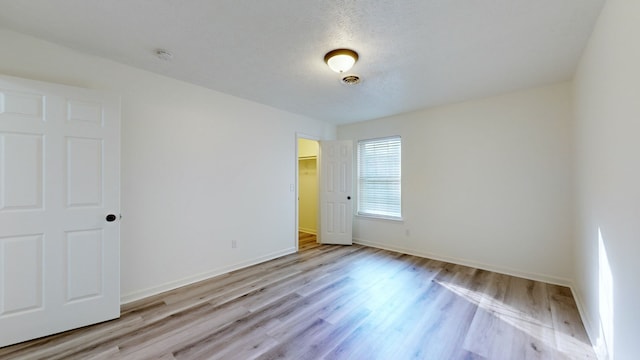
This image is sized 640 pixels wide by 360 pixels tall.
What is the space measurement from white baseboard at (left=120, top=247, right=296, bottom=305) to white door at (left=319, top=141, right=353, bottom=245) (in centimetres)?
116

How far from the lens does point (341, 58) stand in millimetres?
2330

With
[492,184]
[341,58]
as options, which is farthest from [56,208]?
[492,184]

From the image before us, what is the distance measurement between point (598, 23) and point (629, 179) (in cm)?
131

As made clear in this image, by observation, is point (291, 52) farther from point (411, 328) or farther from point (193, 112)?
point (411, 328)

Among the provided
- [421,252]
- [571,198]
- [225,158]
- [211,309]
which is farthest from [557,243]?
[225,158]

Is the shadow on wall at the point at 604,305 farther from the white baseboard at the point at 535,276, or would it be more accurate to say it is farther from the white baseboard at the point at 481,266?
the white baseboard at the point at 481,266

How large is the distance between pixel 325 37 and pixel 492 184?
3044mm

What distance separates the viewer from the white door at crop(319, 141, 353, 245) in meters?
5.00

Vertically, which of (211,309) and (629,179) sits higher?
(629,179)

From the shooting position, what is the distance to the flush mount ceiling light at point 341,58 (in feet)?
7.58

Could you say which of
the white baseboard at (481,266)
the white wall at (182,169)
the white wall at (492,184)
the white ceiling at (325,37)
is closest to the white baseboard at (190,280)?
the white wall at (182,169)

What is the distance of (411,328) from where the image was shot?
2.19 meters

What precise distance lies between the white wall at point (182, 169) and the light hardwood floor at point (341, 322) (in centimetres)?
39

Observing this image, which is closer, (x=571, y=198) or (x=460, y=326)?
(x=460, y=326)
